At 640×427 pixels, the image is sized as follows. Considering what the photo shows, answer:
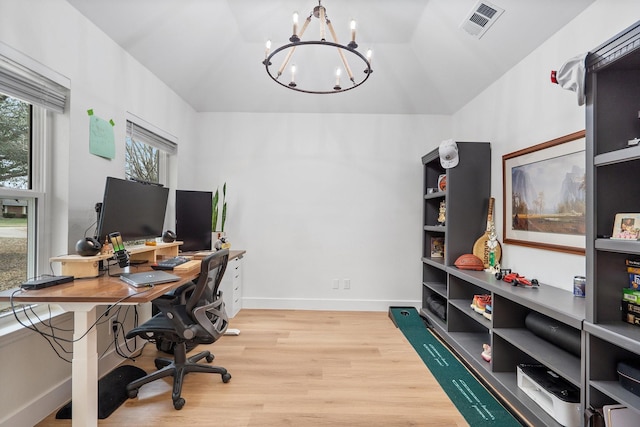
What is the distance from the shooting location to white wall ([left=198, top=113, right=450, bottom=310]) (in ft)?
12.5

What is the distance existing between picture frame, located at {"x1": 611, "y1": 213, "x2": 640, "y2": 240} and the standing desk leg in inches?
94.1

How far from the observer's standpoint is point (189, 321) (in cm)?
186

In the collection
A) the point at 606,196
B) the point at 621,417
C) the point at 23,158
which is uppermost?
the point at 23,158

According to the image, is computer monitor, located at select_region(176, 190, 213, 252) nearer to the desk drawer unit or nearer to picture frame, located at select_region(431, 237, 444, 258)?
the desk drawer unit

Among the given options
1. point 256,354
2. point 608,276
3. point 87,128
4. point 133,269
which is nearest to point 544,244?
point 608,276

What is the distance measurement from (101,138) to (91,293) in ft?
4.31

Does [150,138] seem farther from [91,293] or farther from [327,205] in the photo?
[327,205]

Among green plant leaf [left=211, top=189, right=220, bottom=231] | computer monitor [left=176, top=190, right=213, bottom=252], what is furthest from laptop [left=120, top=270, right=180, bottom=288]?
green plant leaf [left=211, top=189, right=220, bottom=231]

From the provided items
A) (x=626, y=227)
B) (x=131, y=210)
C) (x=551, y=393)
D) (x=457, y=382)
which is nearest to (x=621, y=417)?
(x=551, y=393)

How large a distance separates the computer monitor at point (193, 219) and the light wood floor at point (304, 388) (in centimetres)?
99

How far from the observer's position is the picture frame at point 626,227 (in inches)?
52.2

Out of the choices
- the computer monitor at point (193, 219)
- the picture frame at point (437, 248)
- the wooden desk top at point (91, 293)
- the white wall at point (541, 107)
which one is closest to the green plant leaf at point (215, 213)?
the computer monitor at point (193, 219)

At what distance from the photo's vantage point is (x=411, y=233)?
3.80m

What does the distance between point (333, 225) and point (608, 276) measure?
2680 millimetres
